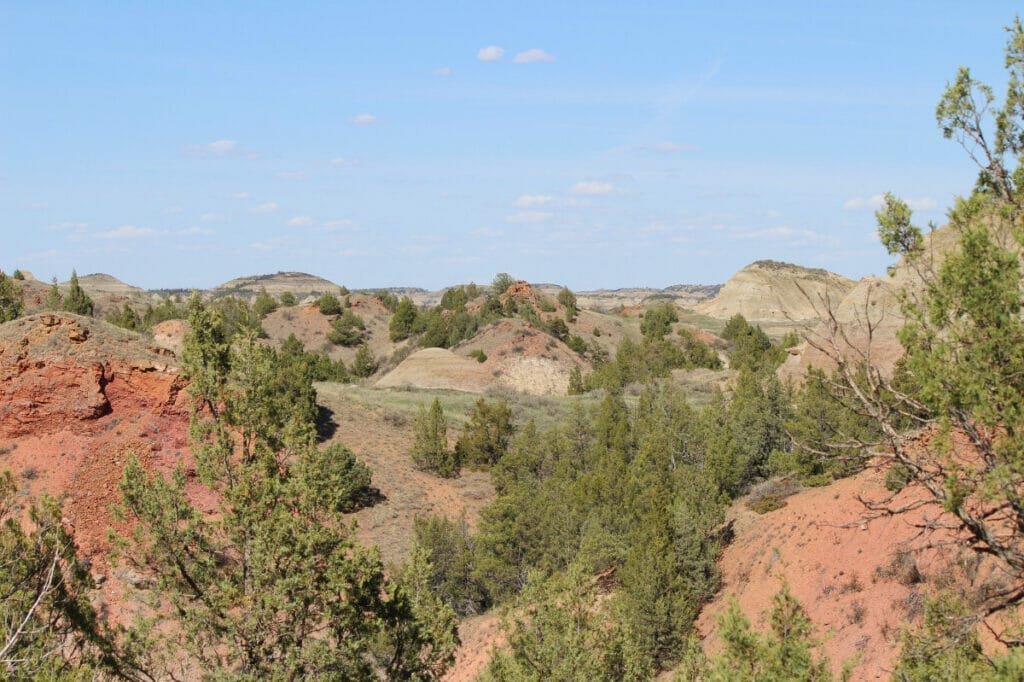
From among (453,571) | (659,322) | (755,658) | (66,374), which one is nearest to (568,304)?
(659,322)

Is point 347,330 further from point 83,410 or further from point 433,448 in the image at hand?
point 83,410

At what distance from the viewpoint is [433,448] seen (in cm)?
4850

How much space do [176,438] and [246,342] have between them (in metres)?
24.1

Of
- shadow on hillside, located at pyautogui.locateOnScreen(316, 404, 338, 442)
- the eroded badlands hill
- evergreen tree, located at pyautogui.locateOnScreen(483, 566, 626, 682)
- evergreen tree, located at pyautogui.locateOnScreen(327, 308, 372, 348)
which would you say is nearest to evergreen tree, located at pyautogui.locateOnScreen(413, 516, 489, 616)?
shadow on hillside, located at pyautogui.locateOnScreen(316, 404, 338, 442)

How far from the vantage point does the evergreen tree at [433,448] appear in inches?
1900

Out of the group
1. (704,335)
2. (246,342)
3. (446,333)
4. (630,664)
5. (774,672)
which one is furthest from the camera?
(704,335)

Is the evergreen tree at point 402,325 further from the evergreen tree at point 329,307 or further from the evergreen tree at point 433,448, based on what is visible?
the evergreen tree at point 433,448

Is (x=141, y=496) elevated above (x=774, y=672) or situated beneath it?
elevated above

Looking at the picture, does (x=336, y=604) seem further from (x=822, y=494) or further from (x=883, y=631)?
(x=822, y=494)

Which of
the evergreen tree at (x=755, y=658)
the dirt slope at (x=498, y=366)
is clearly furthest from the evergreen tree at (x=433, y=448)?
the evergreen tree at (x=755, y=658)

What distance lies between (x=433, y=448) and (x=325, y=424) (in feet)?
23.4

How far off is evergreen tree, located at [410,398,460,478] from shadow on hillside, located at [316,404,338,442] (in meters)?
5.12

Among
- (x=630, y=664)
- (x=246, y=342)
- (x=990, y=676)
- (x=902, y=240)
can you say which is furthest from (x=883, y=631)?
(x=246, y=342)

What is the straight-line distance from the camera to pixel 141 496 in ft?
37.7
